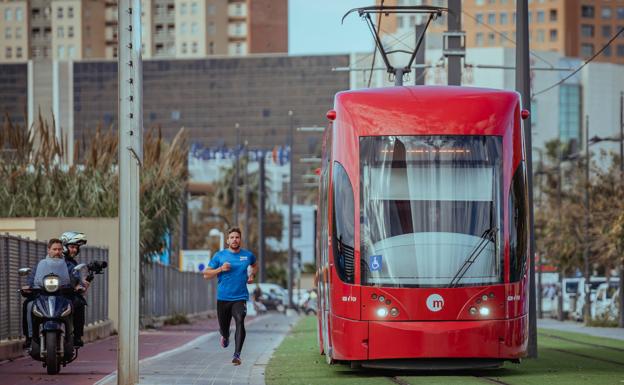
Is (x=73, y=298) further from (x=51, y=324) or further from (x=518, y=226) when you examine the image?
(x=518, y=226)

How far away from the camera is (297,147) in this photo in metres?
183

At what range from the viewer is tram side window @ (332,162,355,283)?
18.0 metres

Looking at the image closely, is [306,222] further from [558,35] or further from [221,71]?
[558,35]

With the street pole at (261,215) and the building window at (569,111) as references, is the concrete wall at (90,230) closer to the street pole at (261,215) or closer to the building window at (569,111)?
the street pole at (261,215)

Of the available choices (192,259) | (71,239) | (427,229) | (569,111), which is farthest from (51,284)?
(569,111)

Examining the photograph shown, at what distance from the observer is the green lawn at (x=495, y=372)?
56.9 ft

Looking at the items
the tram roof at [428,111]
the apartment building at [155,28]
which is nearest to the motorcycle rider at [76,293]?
the tram roof at [428,111]

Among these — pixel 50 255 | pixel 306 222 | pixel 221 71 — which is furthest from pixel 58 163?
pixel 221 71

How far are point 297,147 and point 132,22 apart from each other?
16767 cm

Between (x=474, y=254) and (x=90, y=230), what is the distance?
660 inches

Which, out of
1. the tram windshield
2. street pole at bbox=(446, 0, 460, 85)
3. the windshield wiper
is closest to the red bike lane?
the tram windshield

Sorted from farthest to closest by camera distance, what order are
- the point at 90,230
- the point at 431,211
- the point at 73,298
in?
the point at 90,230
the point at 73,298
the point at 431,211

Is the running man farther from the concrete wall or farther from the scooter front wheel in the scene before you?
the concrete wall

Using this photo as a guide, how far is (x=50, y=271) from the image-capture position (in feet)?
59.7
